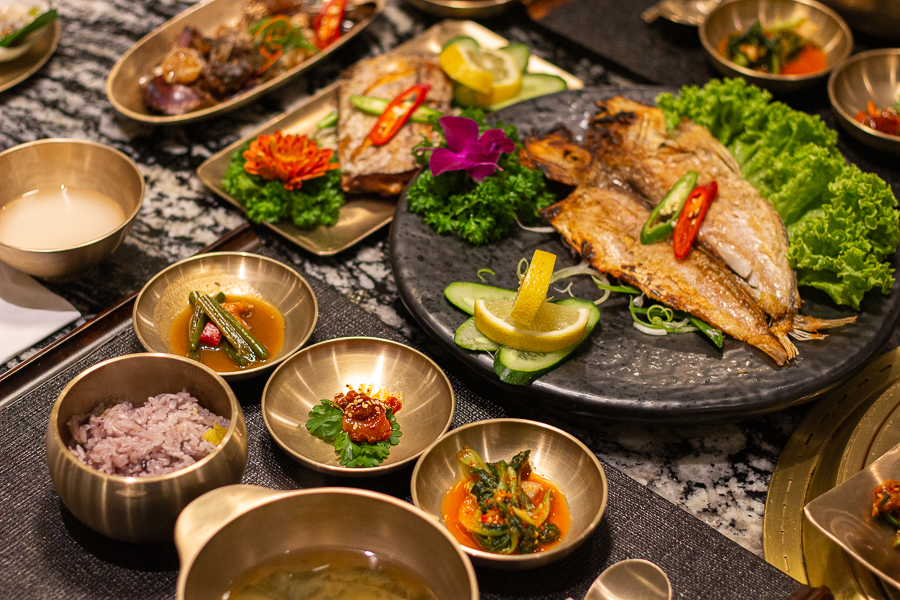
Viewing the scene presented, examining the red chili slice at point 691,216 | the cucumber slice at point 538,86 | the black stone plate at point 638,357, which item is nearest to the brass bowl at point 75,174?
the black stone plate at point 638,357

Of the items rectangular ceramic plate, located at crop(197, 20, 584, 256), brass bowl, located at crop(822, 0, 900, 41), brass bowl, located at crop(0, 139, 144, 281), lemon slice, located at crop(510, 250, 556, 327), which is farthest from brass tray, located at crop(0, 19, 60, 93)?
brass bowl, located at crop(822, 0, 900, 41)

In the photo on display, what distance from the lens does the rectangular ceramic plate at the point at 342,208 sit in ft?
12.1

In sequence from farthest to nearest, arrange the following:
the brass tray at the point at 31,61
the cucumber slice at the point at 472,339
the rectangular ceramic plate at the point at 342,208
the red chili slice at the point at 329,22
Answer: the red chili slice at the point at 329,22 < the brass tray at the point at 31,61 < the rectangular ceramic plate at the point at 342,208 < the cucumber slice at the point at 472,339

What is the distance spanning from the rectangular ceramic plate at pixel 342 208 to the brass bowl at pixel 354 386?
2.85 ft

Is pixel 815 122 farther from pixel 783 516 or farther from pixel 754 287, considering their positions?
pixel 783 516

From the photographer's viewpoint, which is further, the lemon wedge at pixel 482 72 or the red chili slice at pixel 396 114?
the lemon wedge at pixel 482 72

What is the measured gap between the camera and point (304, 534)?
2193mm

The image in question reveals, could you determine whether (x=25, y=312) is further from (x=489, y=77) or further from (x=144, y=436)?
(x=489, y=77)

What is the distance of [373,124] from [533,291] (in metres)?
1.81

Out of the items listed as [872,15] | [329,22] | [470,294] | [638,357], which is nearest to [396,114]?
[329,22]

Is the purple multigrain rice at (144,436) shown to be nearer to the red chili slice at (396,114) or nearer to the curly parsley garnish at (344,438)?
the curly parsley garnish at (344,438)

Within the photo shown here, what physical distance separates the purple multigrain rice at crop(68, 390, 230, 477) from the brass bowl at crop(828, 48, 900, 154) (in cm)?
414

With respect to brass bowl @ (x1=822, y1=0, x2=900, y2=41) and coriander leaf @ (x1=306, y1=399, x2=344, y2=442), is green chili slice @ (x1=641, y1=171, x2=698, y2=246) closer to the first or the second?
coriander leaf @ (x1=306, y1=399, x2=344, y2=442)

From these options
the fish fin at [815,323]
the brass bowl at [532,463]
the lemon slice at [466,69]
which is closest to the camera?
the brass bowl at [532,463]
